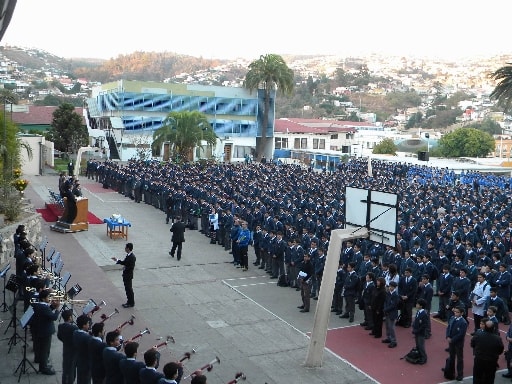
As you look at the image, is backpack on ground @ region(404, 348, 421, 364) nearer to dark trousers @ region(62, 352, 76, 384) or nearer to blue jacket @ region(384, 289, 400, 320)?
blue jacket @ region(384, 289, 400, 320)

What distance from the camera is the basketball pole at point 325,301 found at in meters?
10.7

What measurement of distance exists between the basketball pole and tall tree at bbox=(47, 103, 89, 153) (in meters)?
42.1

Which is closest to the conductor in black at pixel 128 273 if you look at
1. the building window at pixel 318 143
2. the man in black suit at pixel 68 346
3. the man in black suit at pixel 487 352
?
the man in black suit at pixel 68 346

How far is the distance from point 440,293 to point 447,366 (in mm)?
3153

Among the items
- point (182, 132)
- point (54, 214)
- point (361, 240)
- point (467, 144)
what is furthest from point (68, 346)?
A: point (467, 144)

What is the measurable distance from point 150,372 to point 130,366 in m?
0.44

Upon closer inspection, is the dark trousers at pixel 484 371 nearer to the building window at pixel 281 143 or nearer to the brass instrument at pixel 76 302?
the brass instrument at pixel 76 302

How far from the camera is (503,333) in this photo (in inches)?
515

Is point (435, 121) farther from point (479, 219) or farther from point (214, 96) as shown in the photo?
point (479, 219)

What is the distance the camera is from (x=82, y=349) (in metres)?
8.61

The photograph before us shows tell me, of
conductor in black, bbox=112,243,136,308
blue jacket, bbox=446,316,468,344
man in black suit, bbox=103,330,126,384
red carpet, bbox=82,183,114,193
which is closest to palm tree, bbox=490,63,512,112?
red carpet, bbox=82,183,114,193

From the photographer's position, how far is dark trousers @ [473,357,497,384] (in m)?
9.59

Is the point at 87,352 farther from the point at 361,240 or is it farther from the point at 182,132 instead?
the point at 182,132

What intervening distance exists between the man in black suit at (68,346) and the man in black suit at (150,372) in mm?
1942
